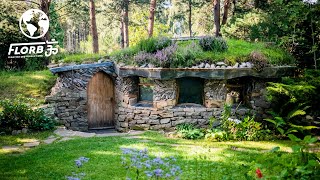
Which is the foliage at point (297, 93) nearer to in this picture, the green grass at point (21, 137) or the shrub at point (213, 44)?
the shrub at point (213, 44)

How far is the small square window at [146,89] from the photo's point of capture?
419 inches

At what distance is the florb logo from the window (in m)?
7.55

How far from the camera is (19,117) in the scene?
29.4 ft

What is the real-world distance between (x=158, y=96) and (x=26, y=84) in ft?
20.1

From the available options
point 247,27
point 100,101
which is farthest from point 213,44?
point 100,101

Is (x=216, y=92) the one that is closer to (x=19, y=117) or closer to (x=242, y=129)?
(x=242, y=129)

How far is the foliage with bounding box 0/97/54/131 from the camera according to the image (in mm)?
8875

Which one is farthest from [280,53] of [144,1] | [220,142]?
[144,1]

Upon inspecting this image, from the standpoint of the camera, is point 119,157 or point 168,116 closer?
point 119,157

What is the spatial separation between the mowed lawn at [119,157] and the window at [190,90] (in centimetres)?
201

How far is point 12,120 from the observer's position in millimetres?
8875

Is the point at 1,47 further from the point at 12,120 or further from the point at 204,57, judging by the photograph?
the point at 204,57

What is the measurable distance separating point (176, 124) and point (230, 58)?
2781 millimetres

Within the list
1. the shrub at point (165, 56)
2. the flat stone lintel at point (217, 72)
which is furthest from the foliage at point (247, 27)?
the shrub at point (165, 56)
